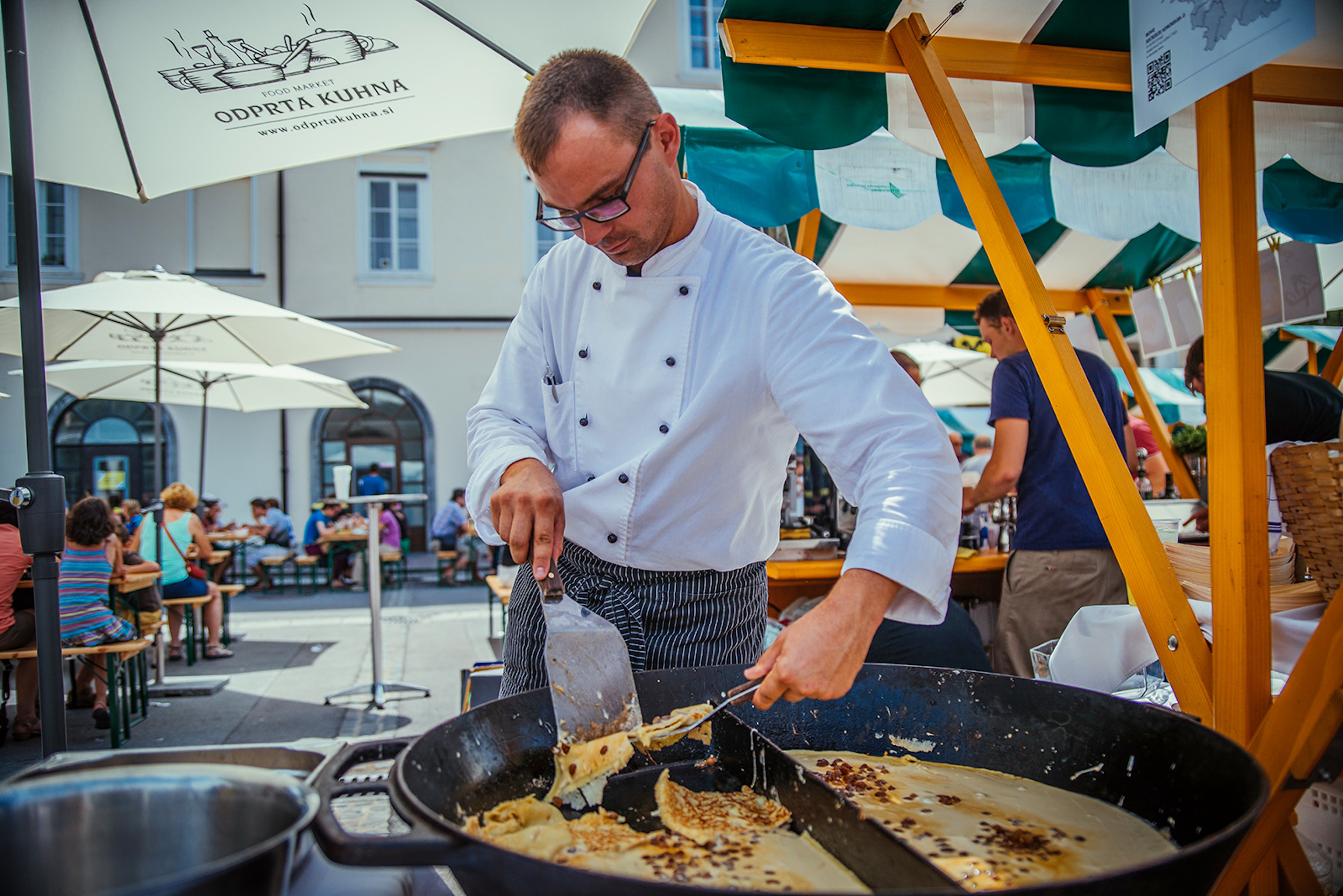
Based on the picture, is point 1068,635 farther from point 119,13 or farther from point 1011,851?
point 119,13

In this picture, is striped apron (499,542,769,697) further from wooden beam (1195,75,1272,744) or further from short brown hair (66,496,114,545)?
short brown hair (66,496,114,545)

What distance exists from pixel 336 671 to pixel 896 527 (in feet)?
20.1

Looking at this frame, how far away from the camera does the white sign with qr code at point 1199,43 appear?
145cm

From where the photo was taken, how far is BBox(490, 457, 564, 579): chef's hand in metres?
1.27


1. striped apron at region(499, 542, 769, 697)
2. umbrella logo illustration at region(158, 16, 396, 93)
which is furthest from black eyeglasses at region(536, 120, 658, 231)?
umbrella logo illustration at region(158, 16, 396, 93)

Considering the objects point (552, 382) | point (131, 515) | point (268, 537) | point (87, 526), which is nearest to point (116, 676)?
point (87, 526)

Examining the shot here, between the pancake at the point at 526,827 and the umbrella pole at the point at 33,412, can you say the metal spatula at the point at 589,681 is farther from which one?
the umbrella pole at the point at 33,412

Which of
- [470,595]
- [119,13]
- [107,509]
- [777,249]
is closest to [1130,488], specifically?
[777,249]

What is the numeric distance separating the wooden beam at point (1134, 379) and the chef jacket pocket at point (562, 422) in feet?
15.0

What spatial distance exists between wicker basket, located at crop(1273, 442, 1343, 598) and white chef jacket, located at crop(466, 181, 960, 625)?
1.01 metres

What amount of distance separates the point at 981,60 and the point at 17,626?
539 centimetres

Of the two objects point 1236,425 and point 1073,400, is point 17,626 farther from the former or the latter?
point 1236,425

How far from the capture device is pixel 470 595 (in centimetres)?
1026

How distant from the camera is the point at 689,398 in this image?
144 centimetres
